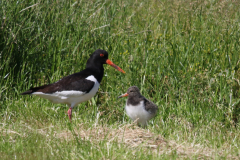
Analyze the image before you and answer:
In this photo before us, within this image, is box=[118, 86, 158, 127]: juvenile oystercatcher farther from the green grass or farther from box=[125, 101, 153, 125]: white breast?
the green grass

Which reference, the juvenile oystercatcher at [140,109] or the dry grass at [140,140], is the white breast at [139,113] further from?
the dry grass at [140,140]

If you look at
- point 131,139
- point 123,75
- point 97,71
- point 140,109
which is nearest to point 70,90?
point 97,71

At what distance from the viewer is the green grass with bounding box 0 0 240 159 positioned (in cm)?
476

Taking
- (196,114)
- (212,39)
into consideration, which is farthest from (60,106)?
(212,39)

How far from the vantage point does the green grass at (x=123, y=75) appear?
4761mm

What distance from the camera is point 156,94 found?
6914 millimetres

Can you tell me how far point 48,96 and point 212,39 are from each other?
369 centimetres

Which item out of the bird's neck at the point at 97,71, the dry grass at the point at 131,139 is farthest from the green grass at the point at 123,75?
the bird's neck at the point at 97,71

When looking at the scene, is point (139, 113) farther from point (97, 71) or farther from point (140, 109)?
point (97, 71)

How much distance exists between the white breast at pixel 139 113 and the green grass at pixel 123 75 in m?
0.21

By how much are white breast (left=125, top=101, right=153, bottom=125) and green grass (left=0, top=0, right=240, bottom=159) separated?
0.21 metres

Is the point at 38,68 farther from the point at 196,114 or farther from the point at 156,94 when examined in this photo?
the point at 196,114

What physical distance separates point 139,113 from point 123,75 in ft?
4.63

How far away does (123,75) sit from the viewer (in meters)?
7.29
